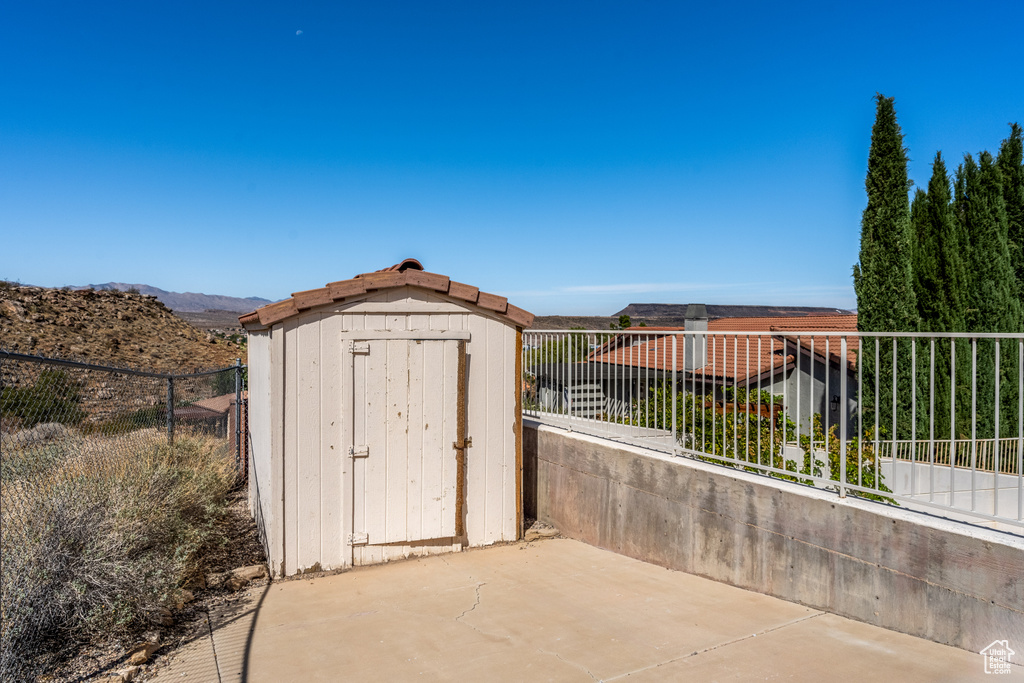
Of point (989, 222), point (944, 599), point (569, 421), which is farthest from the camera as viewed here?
point (989, 222)

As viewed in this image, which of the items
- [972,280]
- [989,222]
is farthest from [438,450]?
[989,222]

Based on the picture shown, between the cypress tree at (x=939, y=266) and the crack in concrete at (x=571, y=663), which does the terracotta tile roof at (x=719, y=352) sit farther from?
the cypress tree at (x=939, y=266)

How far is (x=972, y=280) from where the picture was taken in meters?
15.6

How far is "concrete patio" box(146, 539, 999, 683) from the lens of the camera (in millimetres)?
3479

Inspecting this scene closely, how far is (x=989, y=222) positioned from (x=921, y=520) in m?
16.3

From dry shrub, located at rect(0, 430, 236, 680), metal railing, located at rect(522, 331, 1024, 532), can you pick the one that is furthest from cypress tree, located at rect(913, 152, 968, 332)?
Result: dry shrub, located at rect(0, 430, 236, 680)

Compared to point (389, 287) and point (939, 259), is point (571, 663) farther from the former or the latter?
point (939, 259)

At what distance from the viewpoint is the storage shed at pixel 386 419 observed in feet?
16.7

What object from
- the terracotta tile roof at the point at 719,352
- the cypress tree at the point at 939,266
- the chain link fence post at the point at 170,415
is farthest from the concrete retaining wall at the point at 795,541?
the cypress tree at the point at 939,266

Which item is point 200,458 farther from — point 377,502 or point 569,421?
point 569,421

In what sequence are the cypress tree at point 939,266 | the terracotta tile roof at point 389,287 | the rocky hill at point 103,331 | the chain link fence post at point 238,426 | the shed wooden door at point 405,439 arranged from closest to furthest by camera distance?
the terracotta tile roof at point 389,287 < the shed wooden door at point 405,439 < the chain link fence post at point 238,426 < the cypress tree at point 939,266 < the rocky hill at point 103,331

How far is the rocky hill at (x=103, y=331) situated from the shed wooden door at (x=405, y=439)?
19.8m

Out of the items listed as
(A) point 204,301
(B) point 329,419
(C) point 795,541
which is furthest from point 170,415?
(A) point 204,301

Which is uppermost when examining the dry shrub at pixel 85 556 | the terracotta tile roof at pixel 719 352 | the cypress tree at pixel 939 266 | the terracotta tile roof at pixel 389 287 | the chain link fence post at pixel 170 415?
the cypress tree at pixel 939 266
